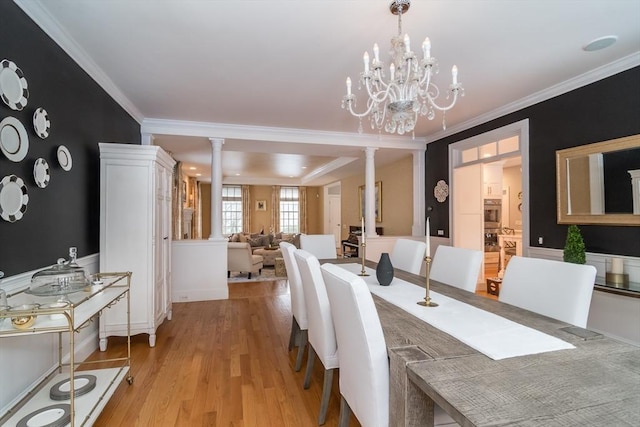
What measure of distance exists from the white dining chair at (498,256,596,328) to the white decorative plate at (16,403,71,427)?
2556mm

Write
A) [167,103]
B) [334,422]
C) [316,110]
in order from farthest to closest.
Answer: [316,110] → [167,103] → [334,422]

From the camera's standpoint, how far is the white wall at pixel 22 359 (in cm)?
177

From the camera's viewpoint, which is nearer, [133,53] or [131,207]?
[133,53]

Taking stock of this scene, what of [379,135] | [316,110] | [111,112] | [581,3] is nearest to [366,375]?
[581,3]

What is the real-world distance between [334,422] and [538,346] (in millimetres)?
1245

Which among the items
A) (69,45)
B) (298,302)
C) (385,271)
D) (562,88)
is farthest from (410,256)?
(69,45)

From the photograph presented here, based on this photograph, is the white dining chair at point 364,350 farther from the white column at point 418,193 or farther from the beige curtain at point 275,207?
the beige curtain at point 275,207

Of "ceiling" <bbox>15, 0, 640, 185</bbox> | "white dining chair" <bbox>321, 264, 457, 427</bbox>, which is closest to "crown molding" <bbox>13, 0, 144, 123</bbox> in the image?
"ceiling" <bbox>15, 0, 640, 185</bbox>

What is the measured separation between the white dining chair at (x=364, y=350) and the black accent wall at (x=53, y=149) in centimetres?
195

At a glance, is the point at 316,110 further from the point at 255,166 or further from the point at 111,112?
the point at 255,166

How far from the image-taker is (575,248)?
291 centimetres

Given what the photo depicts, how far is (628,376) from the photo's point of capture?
39.7 inches

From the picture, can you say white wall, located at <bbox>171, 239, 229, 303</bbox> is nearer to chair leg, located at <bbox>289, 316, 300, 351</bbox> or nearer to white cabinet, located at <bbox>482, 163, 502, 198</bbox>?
chair leg, located at <bbox>289, 316, 300, 351</bbox>

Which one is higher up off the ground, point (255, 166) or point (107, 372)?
point (255, 166)
